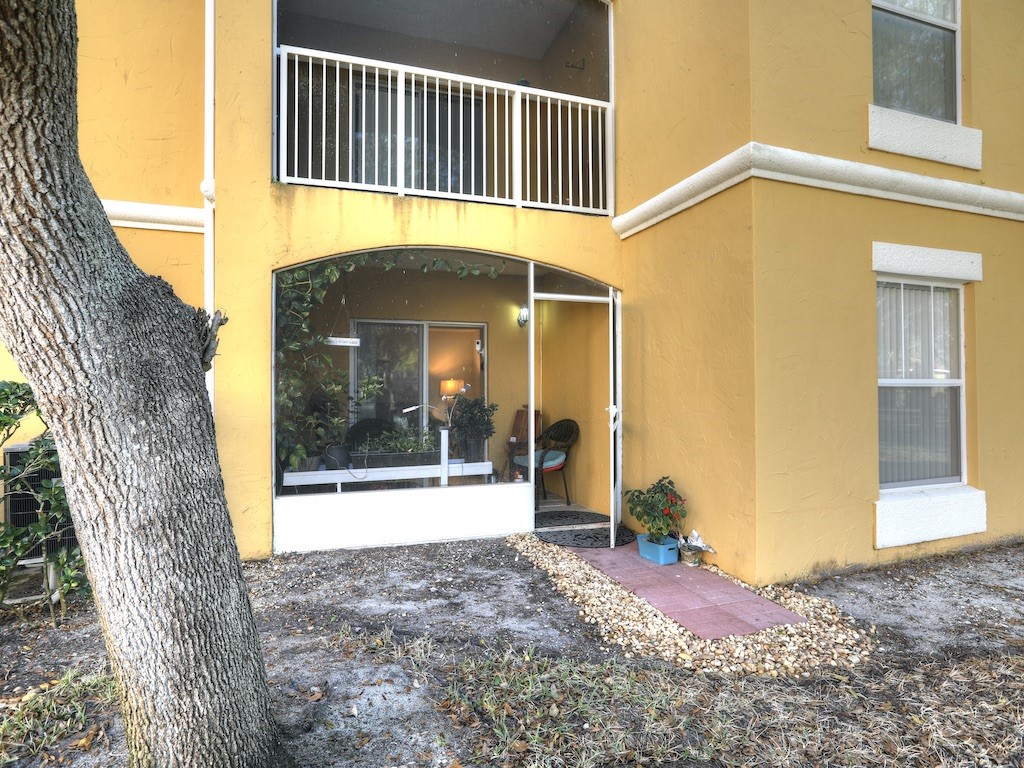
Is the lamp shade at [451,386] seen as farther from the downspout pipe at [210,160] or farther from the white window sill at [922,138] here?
the white window sill at [922,138]

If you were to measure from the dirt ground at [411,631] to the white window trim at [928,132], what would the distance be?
323 centimetres

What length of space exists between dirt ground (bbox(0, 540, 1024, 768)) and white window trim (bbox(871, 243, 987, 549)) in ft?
0.81

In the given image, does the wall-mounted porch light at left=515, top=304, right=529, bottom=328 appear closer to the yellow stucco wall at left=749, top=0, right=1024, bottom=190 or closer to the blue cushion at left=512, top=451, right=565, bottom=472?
the blue cushion at left=512, top=451, right=565, bottom=472

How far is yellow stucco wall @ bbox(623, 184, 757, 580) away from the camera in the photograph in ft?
12.8

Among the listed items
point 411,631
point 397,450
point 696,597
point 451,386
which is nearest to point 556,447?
point 451,386

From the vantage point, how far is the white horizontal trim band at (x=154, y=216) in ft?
15.8

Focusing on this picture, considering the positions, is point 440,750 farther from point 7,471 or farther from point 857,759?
point 7,471

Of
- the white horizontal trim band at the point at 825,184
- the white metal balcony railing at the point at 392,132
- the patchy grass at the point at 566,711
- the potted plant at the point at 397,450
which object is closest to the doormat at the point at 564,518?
the potted plant at the point at 397,450

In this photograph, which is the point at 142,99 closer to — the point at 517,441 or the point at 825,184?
the point at 517,441

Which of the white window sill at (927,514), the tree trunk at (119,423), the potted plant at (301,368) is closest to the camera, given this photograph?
the tree trunk at (119,423)

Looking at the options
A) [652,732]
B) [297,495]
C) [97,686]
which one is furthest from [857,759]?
[297,495]

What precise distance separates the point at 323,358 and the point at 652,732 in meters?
3.77

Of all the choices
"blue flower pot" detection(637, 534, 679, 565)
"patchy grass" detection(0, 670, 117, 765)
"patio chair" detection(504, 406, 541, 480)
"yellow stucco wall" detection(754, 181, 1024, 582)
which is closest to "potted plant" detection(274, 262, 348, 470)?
"patio chair" detection(504, 406, 541, 480)

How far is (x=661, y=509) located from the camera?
443 centimetres
